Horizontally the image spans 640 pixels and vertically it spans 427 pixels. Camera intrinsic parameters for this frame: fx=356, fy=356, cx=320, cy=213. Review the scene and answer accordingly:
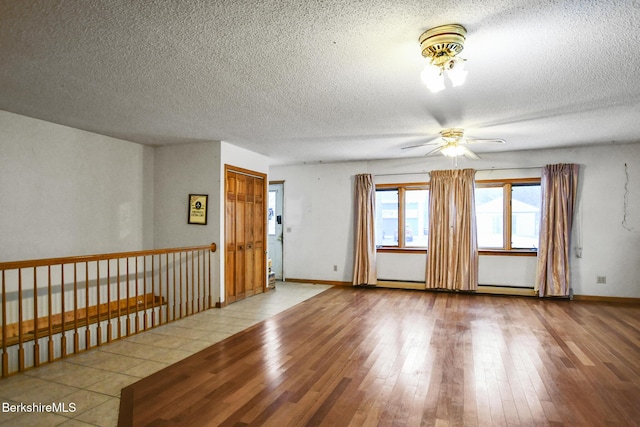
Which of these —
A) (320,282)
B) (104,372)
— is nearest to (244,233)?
(320,282)

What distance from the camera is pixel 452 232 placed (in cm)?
659

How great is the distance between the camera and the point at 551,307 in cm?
553

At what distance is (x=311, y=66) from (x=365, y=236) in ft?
15.6

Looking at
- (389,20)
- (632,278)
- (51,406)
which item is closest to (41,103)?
(51,406)

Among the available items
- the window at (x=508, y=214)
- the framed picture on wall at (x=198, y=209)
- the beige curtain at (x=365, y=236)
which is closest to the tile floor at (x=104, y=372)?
the framed picture on wall at (x=198, y=209)

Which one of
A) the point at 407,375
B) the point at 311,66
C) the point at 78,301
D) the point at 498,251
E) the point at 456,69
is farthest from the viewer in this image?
the point at 498,251

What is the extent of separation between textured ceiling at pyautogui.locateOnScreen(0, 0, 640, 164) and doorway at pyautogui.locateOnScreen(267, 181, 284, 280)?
3.14 metres

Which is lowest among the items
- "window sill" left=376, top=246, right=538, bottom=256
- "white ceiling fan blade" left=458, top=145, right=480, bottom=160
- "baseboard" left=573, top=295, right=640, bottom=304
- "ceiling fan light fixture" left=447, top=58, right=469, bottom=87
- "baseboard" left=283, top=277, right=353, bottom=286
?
"baseboard" left=283, top=277, right=353, bottom=286

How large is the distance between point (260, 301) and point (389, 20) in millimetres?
4810

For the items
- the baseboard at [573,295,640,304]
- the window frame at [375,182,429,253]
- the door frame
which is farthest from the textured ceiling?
the baseboard at [573,295,640,304]

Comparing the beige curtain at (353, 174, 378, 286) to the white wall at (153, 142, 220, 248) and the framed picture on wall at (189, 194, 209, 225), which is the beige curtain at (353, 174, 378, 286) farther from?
the framed picture on wall at (189, 194, 209, 225)

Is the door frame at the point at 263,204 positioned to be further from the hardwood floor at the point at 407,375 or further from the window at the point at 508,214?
the window at the point at 508,214

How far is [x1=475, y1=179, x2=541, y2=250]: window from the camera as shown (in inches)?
252

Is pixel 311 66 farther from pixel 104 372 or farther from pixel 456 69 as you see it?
pixel 104 372
